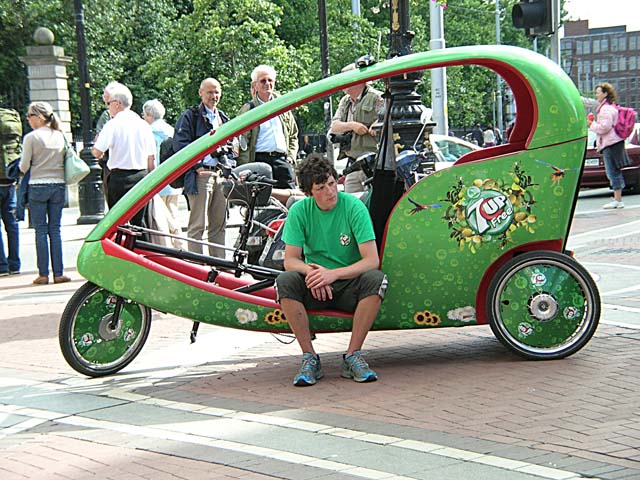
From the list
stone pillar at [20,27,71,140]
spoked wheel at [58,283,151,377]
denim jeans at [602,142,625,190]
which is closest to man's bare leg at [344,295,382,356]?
spoked wheel at [58,283,151,377]

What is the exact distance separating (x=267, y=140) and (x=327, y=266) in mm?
3691

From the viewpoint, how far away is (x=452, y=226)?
22.0 ft

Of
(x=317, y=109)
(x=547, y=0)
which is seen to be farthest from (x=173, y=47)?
(x=547, y=0)

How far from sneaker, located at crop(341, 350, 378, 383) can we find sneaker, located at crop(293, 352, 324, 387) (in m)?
0.17

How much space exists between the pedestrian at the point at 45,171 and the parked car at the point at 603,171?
1178 cm

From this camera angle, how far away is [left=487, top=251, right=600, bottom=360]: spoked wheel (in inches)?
262

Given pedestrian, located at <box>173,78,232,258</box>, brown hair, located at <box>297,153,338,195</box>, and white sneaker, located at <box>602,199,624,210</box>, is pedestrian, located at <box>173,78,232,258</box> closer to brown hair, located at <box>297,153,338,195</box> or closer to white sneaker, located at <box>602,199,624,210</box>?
brown hair, located at <box>297,153,338,195</box>

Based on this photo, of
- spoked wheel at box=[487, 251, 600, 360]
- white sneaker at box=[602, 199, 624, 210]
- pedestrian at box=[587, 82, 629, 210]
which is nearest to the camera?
spoked wheel at box=[487, 251, 600, 360]

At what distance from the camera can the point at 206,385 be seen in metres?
6.66

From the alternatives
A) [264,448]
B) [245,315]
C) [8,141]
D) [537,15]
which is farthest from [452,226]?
[8,141]

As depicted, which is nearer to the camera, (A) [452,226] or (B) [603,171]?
(A) [452,226]

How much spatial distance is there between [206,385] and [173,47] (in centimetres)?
2673

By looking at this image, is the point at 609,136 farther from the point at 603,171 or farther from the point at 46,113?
the point at 46,113

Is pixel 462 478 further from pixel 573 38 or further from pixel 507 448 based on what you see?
pixel 573 38
